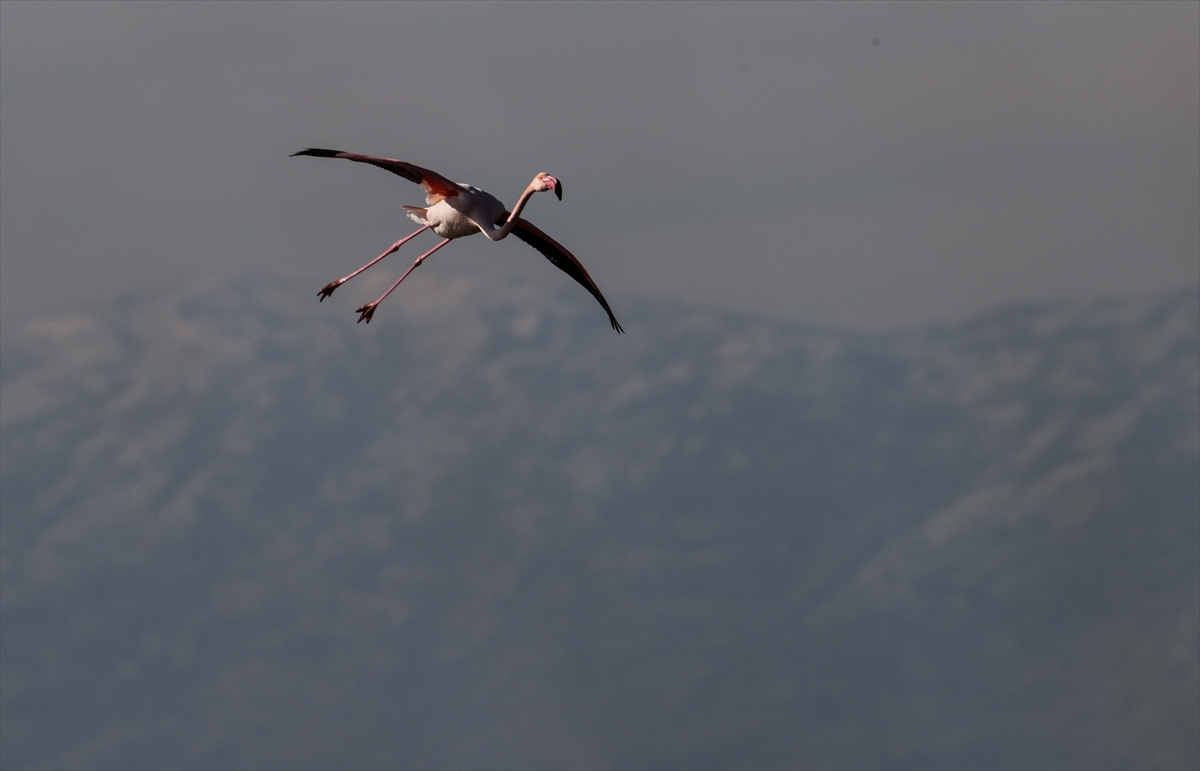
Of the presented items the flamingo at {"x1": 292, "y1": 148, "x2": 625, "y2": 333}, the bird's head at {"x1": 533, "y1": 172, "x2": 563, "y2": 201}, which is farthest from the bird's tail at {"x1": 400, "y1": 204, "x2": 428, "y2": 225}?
the bird's head at {"x1": 533, "y1": 172, "x2": 563, "y2": 201}

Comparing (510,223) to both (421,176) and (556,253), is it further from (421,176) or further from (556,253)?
(556,253)

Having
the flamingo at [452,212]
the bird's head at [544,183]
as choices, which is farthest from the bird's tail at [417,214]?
the bird's head at [544,183]

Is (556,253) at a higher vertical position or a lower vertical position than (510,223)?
higher

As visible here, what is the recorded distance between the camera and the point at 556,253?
1517 inches

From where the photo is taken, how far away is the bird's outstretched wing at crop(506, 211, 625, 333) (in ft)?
123

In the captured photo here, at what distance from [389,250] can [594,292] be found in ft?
17.0

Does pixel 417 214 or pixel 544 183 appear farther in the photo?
pixel 417 214

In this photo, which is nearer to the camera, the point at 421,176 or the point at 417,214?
the point at 421,176

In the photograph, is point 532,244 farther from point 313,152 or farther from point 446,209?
point 313,152

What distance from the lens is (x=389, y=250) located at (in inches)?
1491

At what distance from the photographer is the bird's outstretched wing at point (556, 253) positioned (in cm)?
3756

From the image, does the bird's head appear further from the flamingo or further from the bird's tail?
the bird's tail

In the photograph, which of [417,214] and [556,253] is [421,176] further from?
[556,253]

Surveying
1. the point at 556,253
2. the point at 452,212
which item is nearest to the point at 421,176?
the point at 452,212
